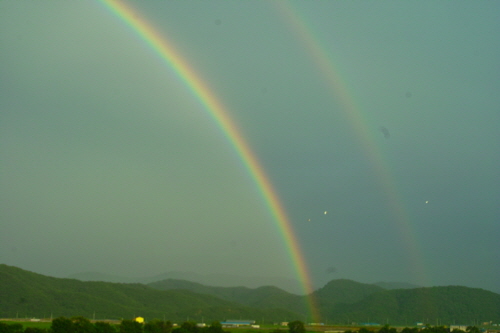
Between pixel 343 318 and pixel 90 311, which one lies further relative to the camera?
pixel 343 318

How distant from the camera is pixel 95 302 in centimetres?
15375

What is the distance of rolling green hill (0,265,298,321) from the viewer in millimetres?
141000

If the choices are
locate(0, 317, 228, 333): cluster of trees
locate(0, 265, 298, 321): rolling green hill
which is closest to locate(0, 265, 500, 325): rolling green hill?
locate(0, 265, 298, 321): rolling green hill

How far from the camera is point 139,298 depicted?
580 ft

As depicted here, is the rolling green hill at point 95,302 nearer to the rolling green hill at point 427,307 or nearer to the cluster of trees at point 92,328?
the rolling green hill at point 427,307

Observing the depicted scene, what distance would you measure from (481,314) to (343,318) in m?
42.3

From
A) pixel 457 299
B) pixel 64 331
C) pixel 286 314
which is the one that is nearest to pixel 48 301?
pixel 286 314

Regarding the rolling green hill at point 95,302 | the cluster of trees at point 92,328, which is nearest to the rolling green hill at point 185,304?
the rolling green hill at point 95,302

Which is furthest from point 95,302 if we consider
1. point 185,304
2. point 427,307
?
point 427,307

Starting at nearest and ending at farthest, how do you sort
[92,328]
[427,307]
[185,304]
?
[92,328] → [427,307] → [185,304]

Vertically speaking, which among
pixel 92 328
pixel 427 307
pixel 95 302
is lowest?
pixel 92 328

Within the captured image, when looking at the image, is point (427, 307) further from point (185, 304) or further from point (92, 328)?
point (92, 328)

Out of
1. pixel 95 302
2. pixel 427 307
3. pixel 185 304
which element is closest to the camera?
pixel 95 302

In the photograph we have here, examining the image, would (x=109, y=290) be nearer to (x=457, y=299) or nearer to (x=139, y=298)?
(x=139, y=298)
